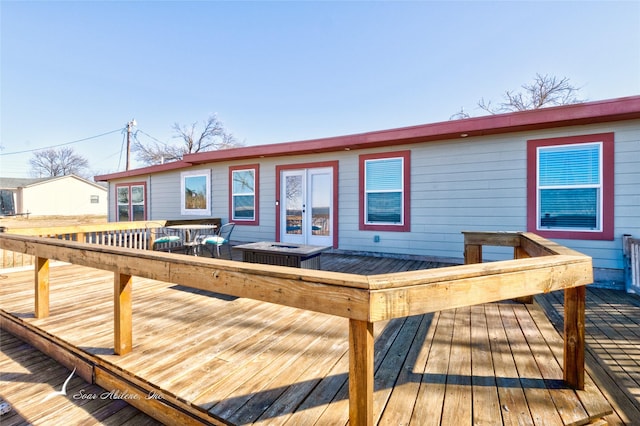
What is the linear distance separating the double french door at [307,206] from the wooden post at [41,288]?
432 cm

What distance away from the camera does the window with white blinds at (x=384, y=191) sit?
5438 millimetres

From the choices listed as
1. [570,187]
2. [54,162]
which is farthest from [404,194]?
[54,162]

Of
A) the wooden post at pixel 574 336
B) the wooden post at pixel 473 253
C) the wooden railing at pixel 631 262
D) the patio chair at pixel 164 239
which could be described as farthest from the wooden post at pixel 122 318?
the wooden railing at pixel 631 262

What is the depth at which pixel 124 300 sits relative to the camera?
6.20 ft

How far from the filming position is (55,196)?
23297 mm

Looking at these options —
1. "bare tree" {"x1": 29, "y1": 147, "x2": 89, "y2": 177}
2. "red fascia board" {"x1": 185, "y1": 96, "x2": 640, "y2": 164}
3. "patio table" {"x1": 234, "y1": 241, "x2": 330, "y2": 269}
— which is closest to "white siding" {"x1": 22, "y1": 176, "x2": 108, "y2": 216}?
"bare tree" {"x1": 29, "y1": 147, "x2": 89, "y2": 177}

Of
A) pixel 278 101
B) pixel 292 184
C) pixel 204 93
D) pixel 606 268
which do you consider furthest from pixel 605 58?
pixel 204 93

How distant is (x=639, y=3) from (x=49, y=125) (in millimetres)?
39402

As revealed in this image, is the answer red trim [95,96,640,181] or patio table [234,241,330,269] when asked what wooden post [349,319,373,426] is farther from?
red trim [95,96,640,181]

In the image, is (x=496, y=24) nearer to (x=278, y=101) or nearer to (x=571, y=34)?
(x=571, y=34)

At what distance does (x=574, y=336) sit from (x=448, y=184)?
12.6ft

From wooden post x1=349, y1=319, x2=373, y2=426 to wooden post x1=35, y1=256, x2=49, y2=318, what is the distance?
296 cm

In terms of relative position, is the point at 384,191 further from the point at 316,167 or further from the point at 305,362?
the point at 305,362

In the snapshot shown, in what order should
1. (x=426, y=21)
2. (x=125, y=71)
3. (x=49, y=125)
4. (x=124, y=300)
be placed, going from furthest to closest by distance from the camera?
(x=49, y=125), (x=125, y=71), (x=426, y=21), (x=124, y=300)
